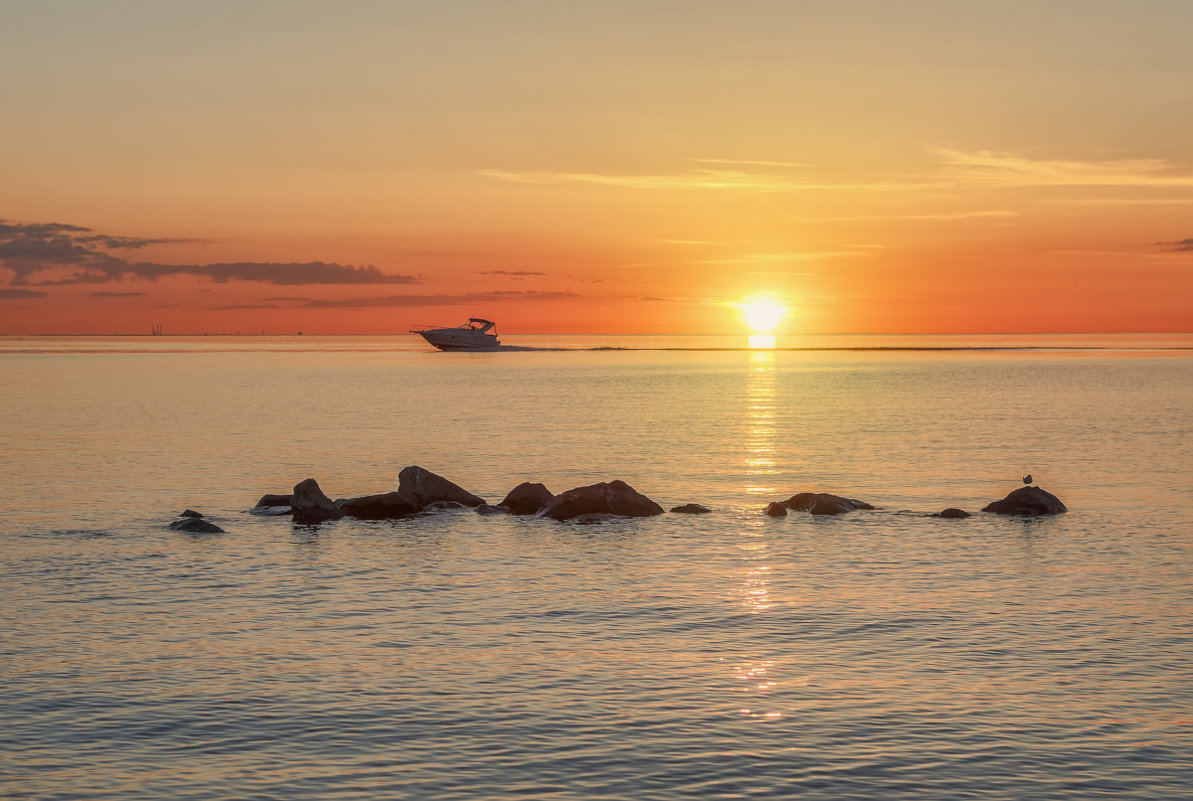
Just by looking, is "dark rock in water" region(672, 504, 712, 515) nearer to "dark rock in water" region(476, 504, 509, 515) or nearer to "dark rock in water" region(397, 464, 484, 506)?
"dark rock in water" region(476, 504, 509, 515)

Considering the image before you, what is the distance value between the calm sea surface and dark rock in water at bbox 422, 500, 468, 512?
2166mm

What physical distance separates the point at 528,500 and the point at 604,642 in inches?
733

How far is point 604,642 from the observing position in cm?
2247

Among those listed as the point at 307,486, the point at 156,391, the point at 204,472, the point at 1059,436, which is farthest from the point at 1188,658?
the point at 156,391

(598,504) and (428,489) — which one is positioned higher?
(428,489)

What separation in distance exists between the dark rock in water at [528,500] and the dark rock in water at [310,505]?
6.28m

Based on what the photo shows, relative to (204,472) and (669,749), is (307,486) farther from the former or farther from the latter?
(669,749)

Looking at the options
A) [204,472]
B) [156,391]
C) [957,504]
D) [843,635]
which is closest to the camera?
[843,635]

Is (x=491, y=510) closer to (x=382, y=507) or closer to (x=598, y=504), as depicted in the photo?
(x=382, y=507)

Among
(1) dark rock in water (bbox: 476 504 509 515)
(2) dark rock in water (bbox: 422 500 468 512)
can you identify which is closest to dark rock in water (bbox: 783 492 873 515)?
(1) dark rock in water (bbox: 476 504 509 515)

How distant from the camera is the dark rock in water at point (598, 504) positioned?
3972 cm

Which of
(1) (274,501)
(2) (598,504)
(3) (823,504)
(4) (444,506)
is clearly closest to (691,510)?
(2) (598,504)

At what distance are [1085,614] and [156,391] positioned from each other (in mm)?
121672

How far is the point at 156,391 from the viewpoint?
130000mm
